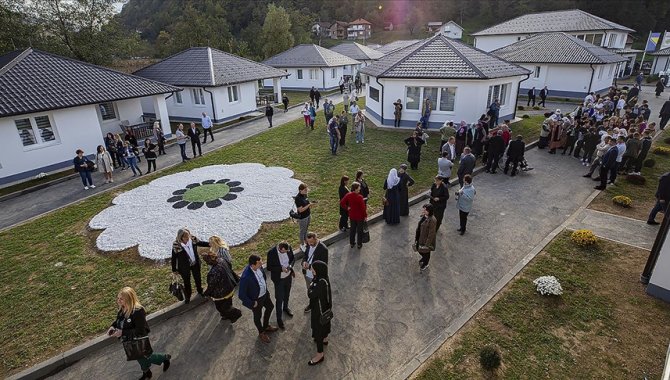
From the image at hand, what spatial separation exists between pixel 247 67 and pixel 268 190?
1917cm

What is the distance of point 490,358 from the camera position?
593 centimetres

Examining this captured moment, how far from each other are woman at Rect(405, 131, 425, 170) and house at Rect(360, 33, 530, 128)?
7.25 meters

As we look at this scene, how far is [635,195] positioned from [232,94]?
24.4m

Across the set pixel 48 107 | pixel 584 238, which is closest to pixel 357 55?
pixel 48 107

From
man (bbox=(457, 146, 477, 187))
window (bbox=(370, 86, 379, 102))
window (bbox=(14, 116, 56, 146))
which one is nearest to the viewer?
man (bbox=(457, 146, 477, 187))

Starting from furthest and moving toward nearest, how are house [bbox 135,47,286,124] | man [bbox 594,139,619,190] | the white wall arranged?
house [bbox 135,47,286,124]
the white wall
man [bbox 594,139,619,190]

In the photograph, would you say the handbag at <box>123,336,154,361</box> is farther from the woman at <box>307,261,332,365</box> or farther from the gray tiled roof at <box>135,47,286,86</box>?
the gray tiled roof at <box>135,47,286,86</box>

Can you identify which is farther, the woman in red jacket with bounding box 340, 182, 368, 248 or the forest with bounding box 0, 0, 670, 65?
the forest with bounding box 0, 0, 670, 65

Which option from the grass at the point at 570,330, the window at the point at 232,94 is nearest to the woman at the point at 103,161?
the window at the point at 232,94

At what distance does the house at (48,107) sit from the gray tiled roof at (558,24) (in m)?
46.5

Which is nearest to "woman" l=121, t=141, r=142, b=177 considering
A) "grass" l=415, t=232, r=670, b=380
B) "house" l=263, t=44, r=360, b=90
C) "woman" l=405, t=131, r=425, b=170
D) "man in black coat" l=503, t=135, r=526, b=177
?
"woman" l=405, t=131, r=425, b=170

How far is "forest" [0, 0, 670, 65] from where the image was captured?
30.9 m

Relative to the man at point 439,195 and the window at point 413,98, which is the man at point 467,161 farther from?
the window at point 413,98

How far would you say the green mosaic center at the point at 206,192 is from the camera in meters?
13.1
